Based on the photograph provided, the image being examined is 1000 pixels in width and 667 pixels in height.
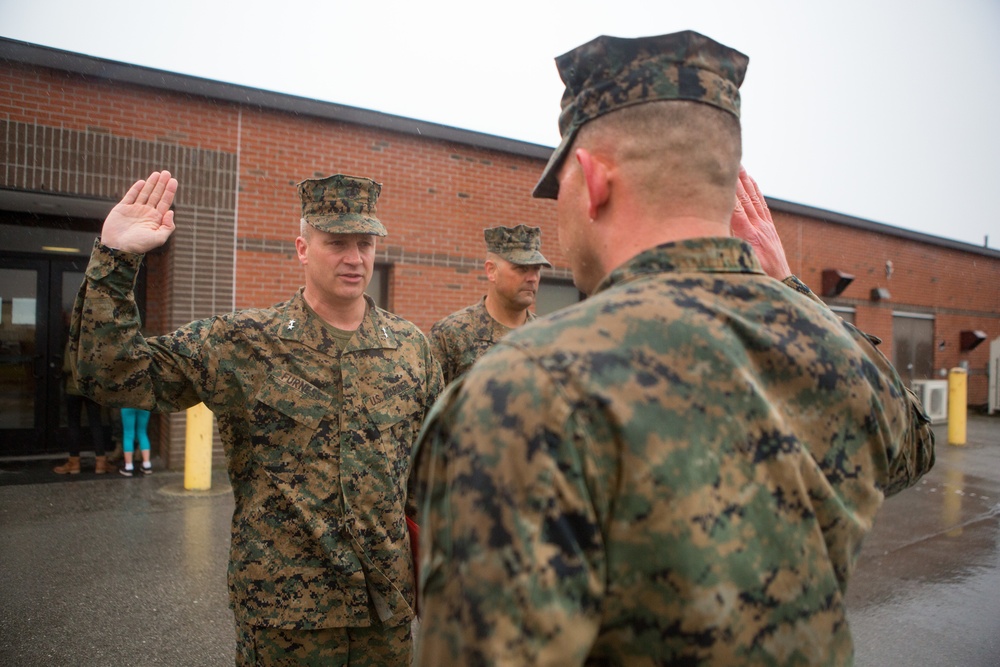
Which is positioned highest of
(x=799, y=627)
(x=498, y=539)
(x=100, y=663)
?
(x=498, y=539)

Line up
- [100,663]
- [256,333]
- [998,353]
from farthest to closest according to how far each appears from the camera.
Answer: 1. [998,353]
2. [100,663]
3. [256,333]

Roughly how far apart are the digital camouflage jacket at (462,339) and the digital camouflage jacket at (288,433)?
2321 millimetres

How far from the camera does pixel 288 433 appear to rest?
106 inches

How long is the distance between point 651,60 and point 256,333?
1.95 metres

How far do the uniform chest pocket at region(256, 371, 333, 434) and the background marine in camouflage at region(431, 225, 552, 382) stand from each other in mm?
2438

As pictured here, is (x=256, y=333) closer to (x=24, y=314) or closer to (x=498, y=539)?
(x=498, y=539)

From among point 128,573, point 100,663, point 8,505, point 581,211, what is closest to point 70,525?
→ point 8,505

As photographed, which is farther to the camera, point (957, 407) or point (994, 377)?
point (994, 377)

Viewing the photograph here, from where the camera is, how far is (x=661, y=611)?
106cm

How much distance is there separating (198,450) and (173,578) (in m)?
2.70

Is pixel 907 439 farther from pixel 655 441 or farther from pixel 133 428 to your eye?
pixel 133 428

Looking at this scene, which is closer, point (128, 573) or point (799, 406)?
point (799, 406)

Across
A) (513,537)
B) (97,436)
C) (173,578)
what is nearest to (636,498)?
(513,537)

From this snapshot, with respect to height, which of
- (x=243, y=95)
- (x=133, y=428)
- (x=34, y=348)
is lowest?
(x=133, y=428)
